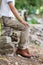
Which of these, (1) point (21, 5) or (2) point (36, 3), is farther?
(2) point (36, 3)

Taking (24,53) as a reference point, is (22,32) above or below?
above

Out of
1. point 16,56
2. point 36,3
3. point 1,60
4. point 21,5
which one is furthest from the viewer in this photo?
point 36,3

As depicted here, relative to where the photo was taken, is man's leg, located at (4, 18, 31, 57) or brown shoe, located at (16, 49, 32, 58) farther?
brown shoe, located at (16, 49, 32, 58)

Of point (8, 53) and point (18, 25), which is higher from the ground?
point (18, 25)

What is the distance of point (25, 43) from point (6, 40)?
1.21ft

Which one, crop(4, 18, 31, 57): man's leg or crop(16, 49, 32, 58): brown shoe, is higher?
crop(4, 18, 31, 57): man's leg

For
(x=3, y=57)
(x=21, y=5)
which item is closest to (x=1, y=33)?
(x=3, y=57)

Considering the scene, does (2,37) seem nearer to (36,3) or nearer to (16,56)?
(16,56)

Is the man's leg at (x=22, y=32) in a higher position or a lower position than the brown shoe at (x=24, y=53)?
higher

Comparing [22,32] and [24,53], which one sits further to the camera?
[24,53]

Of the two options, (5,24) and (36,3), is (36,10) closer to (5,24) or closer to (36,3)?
(36,3)

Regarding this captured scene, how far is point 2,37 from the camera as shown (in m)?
5.40

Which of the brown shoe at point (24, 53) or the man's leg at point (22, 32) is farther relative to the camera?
the brown shoe at point (24, 53)

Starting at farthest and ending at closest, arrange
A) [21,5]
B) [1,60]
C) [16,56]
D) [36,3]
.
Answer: [36,3] < [21,5] < [16,56] < [1,60]
